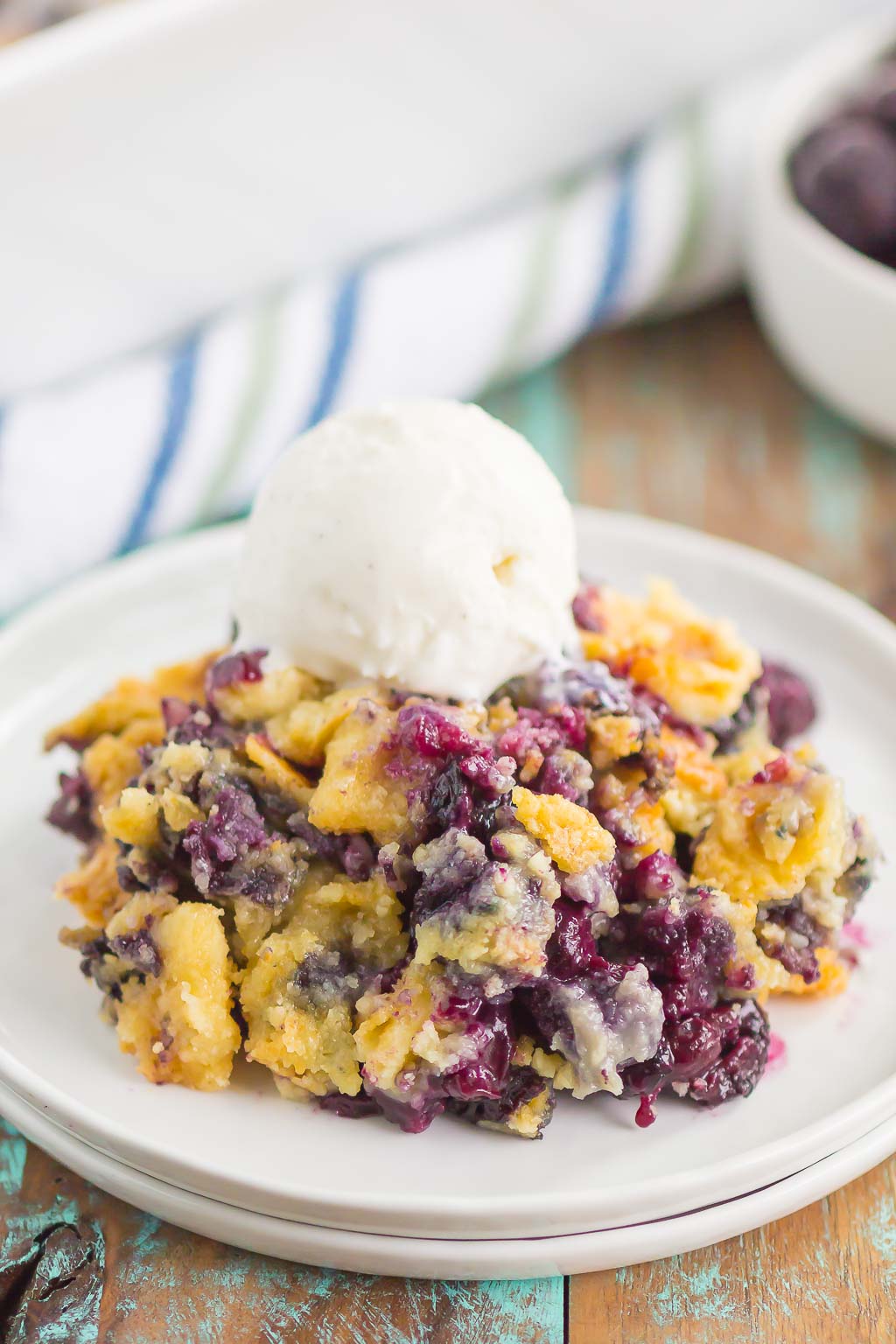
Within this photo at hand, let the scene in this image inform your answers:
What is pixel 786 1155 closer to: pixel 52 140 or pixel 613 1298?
pixel 613 1298

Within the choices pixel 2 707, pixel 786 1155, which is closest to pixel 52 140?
pixel 2 707

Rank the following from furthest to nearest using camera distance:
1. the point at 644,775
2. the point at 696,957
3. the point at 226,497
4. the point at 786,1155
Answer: the point at 226,497
the point at 644,775
the point at 696,957
the point at 786,1155

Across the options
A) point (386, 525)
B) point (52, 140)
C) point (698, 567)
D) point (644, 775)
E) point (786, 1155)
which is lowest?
point (698, 567)

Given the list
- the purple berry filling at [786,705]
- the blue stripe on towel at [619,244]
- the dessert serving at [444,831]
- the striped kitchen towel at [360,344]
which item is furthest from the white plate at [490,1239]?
the blue stripe on towel at [619,244]

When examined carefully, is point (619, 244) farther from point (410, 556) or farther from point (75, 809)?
point (75, 809)

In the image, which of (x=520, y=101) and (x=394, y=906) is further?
(x=520, y=101)

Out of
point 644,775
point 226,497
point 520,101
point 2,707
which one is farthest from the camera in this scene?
point 520,101

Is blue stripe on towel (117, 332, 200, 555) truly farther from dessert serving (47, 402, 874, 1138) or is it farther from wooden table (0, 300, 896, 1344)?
wooden table (0, 300, 896, 1344)

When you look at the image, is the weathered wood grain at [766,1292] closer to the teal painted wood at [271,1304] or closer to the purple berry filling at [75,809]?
the teal painted wood at [271,1304]

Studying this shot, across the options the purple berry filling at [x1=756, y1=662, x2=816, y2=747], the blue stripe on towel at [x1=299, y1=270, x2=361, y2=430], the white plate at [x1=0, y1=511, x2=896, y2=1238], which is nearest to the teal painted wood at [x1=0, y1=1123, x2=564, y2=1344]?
the white plate at [x1=0, y1=511, x2=896, y2=1238]
